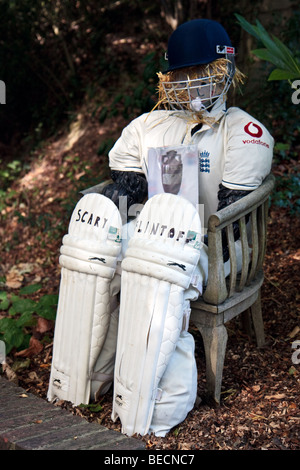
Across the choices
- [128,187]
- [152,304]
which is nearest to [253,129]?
[128,187]

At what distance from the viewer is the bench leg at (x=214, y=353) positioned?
2.84 metres

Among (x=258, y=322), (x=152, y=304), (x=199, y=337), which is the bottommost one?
(x=199, y=337)

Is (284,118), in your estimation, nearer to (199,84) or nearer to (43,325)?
(199,84)

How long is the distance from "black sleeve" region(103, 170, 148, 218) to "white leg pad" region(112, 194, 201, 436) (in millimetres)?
505

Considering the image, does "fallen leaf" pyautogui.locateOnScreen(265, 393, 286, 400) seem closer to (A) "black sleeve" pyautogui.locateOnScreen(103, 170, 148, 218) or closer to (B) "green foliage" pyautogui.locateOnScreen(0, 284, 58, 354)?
(A) "black sleeve" pyautogui.locateOnScreen(103, 170, 148, 218)

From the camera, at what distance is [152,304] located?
2.62 m

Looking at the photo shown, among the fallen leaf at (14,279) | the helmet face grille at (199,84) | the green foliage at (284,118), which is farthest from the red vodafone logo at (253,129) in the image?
the fallen leaf at (14,279)

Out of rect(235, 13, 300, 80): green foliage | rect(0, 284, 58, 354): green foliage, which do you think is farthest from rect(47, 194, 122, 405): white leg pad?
rect(235, 13, 300, 80): green foliage

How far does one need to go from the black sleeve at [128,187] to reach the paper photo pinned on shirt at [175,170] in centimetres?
11

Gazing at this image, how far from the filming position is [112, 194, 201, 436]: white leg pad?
261 cm

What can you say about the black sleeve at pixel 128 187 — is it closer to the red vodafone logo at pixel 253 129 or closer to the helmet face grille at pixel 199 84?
the helmet face grille at pixel 199 84

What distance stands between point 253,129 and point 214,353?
107cm

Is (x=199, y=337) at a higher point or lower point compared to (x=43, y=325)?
higher

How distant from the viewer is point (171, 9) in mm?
5969
